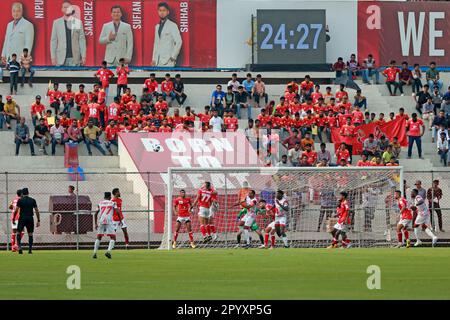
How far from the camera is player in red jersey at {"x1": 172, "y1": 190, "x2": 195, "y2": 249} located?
137 ft

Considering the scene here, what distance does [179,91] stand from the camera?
53.4 m

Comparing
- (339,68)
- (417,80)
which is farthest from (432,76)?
(339,68)

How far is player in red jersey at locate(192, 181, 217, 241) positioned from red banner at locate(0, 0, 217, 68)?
1644 centimetres

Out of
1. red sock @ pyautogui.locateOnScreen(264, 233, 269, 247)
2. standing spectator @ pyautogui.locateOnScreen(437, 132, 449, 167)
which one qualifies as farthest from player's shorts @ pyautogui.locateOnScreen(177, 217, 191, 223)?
standing spectator @ pyautogui.locateOnScreen(437, 132, 449, 167)

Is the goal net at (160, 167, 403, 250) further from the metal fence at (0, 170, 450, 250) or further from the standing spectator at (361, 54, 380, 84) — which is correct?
the standing spectator at (361, 54, 380, 84)

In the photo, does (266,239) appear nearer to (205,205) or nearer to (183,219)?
(205,205)

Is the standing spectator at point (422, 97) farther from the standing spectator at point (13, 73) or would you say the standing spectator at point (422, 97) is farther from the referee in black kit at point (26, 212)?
the referee in black kit at point (26, 212)

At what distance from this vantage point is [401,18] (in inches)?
2355

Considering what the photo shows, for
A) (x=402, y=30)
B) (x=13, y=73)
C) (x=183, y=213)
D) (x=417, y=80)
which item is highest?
(x=402, y=30)

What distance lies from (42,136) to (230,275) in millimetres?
23409

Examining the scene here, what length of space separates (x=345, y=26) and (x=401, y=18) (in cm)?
254
